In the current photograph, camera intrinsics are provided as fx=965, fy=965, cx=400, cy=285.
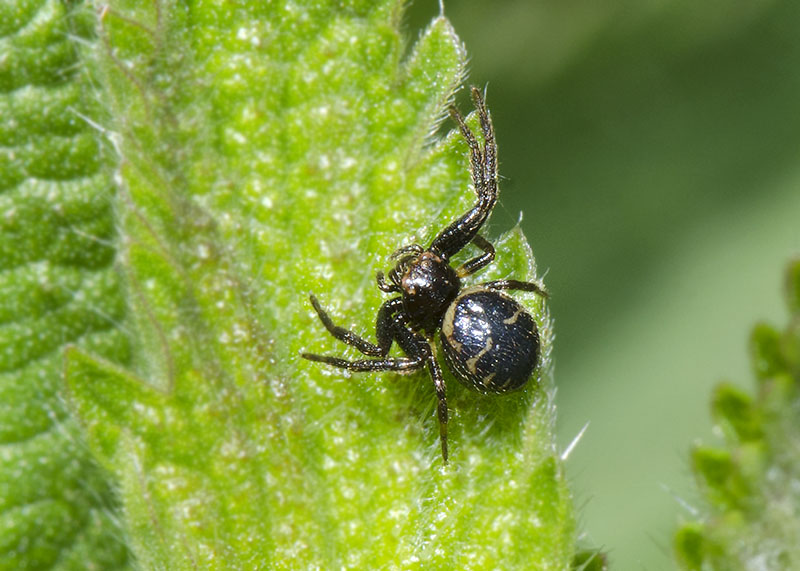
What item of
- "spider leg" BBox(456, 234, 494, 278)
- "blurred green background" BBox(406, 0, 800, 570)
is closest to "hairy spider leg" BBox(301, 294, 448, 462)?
"spider leg" BBox(456, 234, 494, 278)

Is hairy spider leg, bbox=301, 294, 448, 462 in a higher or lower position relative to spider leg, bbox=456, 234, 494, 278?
lower

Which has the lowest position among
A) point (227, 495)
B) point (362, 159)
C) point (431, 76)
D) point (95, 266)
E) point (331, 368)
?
point (227, 495)

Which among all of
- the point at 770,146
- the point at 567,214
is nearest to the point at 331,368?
the point at 567,214

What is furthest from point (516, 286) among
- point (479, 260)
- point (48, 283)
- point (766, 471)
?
point (48, 283)

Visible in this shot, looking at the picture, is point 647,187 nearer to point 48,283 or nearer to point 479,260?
point 479,260

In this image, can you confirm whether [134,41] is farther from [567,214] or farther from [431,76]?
[567,214]

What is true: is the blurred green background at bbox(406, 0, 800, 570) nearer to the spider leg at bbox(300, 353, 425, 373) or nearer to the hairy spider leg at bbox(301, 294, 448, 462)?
the hairy spider leg at bbox(301, 294, 448, 462)

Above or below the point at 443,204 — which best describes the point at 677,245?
below
